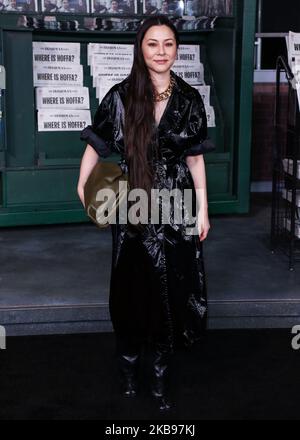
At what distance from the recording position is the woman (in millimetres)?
2811

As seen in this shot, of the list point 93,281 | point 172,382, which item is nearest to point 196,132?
point 172,382

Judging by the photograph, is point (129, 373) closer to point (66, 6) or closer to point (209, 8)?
point (66, 6)

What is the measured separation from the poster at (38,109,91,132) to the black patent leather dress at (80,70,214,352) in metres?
2.69

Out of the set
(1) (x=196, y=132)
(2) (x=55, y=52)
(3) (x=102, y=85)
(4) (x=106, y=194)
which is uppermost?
(2) (x=55, y=52)

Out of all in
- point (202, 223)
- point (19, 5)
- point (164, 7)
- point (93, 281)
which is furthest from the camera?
point (164, 7)

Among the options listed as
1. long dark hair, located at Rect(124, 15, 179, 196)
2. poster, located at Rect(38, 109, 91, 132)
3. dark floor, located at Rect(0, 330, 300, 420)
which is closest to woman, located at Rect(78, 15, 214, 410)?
long dark hair, located at Rect(124, 15, 179, 196)

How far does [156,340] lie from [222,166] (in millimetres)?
3166

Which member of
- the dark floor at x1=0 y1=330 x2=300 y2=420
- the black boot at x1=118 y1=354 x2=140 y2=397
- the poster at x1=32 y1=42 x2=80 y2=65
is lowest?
the dark floor at x1=0 y1=330 x2=300 y2=420

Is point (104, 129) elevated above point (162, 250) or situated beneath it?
elevated above

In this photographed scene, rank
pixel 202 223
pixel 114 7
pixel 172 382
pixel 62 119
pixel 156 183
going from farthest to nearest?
pixel 114 7 → pixel 62 119 → pixel 172 382 → pixel 202 223 → pixel 156 183

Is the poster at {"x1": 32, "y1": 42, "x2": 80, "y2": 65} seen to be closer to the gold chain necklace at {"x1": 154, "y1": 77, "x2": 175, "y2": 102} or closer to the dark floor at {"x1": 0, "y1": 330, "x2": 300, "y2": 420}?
the dark floor at {"x1": 0, "y1": 330, "x2": 300, "y2": 420}

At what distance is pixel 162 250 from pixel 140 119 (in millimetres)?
553

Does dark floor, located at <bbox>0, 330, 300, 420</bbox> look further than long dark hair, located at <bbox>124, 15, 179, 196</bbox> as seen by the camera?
Yes

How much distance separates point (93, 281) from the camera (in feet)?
14.1
